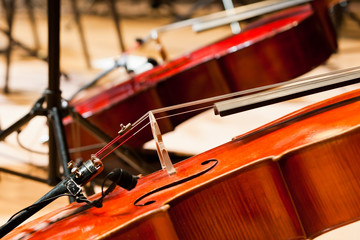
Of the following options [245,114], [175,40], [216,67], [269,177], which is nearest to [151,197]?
[269,177]

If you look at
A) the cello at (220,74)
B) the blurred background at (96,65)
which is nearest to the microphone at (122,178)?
the blurred background at (96,65)

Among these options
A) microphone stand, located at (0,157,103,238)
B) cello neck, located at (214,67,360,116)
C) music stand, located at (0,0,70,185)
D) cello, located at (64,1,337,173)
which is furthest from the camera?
cello, located at (64,1,337,173)

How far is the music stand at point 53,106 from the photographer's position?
50.5 inches

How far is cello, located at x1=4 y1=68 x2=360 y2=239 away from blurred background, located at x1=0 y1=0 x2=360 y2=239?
43 centimetres

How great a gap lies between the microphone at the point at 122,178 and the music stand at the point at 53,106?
1.13ft

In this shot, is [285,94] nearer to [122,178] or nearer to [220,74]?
[122,178]

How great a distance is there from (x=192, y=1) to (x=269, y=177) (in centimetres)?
415

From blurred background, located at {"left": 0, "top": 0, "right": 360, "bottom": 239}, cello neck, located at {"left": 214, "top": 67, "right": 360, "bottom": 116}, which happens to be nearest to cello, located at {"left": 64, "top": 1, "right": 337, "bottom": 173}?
blurred background, located at {"left": 0, "top": 0, "right": 360, "bottom": 239}

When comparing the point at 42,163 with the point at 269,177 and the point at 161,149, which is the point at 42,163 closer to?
the point at 161,149

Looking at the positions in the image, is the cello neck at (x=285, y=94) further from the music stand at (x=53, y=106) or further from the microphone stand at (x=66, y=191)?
the music stand at (x=53, y=106)

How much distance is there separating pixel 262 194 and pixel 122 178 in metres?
0.28

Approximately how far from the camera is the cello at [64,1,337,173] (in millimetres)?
1777

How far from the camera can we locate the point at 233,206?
38.7 inches

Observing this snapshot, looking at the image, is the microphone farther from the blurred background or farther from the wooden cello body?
the blurred background
